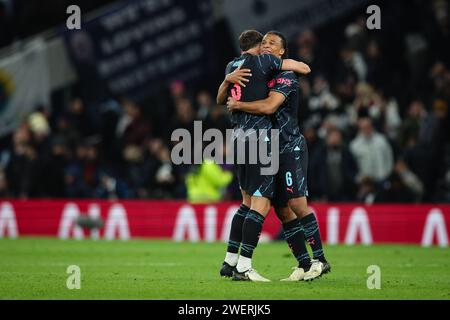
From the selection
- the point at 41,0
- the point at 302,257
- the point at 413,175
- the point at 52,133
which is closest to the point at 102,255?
the point at 302,257

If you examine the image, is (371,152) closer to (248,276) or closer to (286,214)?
(286,214)

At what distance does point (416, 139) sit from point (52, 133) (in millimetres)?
8238

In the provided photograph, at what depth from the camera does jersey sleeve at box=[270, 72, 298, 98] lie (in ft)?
33.6

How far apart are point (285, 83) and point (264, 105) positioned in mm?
349

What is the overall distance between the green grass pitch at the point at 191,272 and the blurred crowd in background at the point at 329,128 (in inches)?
83.4

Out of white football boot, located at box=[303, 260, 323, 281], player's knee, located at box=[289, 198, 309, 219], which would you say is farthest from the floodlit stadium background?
white football boot, located at box=[303, 260, 323, 281]

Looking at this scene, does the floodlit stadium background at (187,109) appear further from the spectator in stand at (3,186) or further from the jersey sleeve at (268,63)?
the jersey sleeve at (268,63)

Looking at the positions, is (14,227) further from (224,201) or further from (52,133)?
(224,201)

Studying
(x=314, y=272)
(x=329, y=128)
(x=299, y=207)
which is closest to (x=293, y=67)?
(x=299, y=207)

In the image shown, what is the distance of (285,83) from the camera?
10281mm

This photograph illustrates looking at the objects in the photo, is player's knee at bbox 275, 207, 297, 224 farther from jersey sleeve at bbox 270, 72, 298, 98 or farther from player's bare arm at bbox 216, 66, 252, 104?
player's bare arm at bbox 216, 66, 252, 104

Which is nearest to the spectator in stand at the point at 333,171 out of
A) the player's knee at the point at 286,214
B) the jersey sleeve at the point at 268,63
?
the player's knee at the point at 286,214

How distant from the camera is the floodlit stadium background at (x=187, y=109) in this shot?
18719 mm
